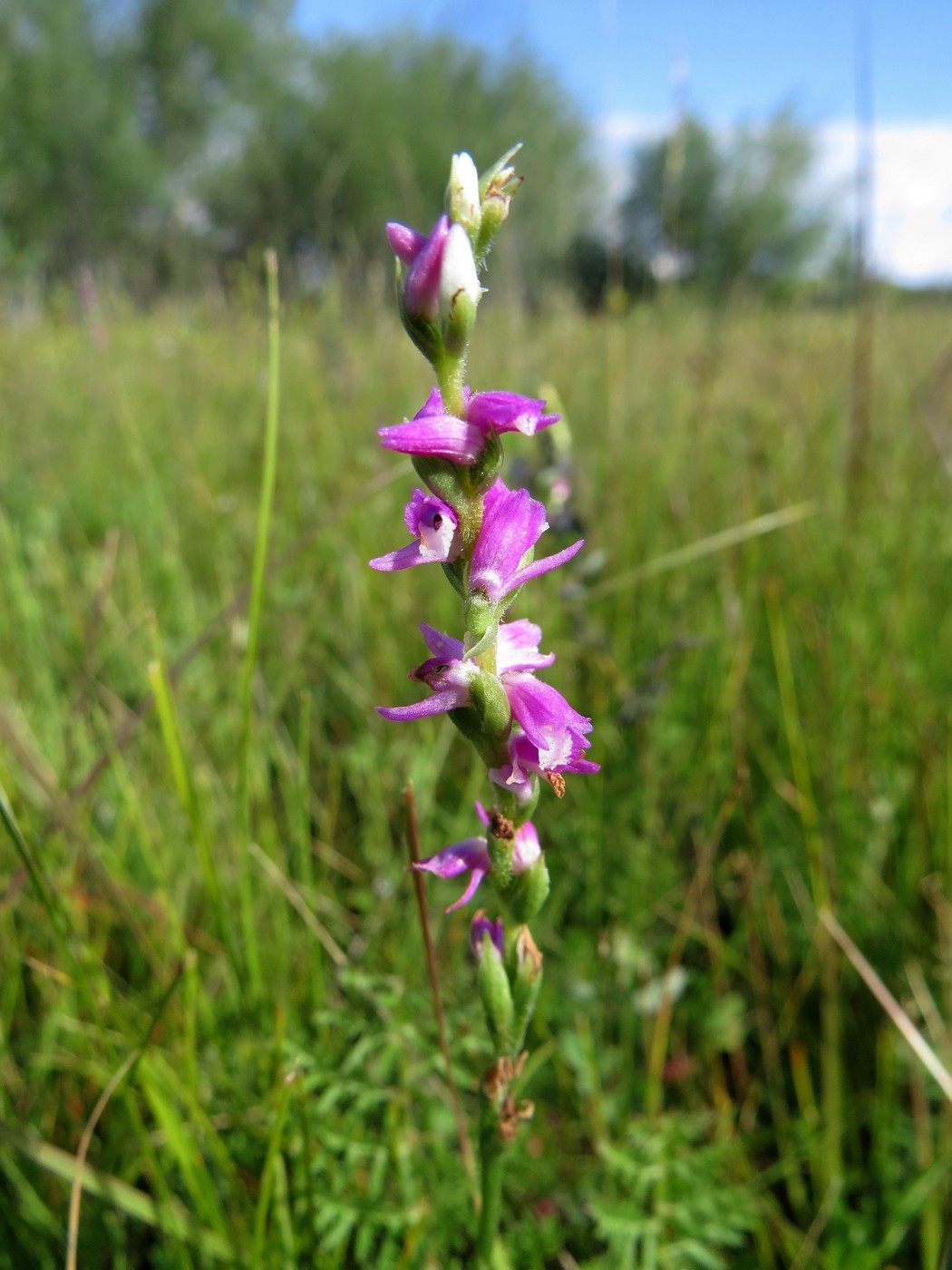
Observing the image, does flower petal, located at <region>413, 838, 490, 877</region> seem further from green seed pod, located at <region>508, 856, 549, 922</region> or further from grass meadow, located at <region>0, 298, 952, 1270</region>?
grass meadow, located at <region>0, 298, 952, 1270</region>

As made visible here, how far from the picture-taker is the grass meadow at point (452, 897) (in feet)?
2.89

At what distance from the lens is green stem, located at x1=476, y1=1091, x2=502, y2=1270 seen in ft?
1.83

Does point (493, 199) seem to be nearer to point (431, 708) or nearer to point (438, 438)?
point (438, 438)

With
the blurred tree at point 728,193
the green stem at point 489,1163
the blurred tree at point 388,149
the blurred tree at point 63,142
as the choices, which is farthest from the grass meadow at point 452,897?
the blurred tree at point 63,142

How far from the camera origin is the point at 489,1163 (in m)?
0.56

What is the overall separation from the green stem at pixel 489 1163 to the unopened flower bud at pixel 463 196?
517 millimetres

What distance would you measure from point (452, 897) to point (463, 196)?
1.02 meters

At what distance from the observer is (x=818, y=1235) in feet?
3.39

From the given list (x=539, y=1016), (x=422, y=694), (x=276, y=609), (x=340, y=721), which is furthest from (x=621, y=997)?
(x=276, y=609)

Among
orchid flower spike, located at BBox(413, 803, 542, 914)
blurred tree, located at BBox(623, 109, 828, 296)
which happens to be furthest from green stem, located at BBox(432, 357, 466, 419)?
blurred tree, located at BBox(623, 109, 828, 296)

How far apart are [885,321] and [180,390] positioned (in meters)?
3.94

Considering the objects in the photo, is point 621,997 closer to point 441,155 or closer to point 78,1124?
point 78,1124

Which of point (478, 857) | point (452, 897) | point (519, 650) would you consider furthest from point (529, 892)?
point (452, 897)

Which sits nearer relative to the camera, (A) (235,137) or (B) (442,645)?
(B) (442,645)
